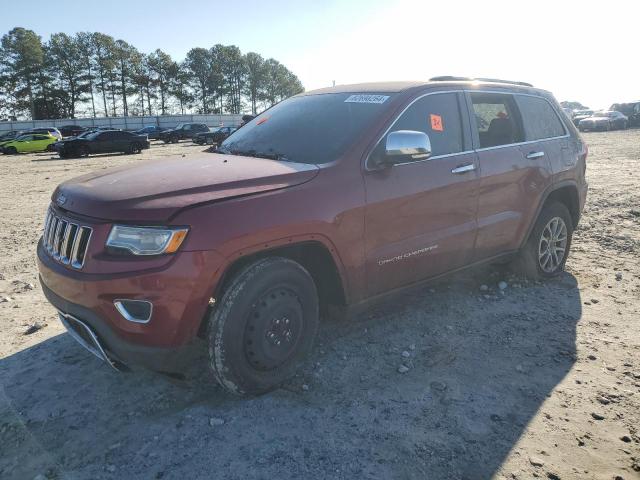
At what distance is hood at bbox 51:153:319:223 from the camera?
251 centimetres

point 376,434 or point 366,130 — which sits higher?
point 366,130

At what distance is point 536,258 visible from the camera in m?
4.71

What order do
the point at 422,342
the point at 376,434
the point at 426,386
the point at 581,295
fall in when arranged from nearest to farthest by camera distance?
the point at 376,434 < the point at 426,386 < the point at 422,342 < the point at 581,295

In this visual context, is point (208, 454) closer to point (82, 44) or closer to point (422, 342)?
point (422, 342)

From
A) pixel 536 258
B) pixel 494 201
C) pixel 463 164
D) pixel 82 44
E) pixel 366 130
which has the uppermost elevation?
pixel 82 44

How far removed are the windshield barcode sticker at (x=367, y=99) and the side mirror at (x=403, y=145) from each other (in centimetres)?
46

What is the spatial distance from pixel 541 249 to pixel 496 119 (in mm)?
1424

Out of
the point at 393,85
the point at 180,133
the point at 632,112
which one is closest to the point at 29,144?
the point at 180,133

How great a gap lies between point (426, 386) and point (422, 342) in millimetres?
619

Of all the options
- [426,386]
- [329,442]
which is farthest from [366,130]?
[329,442]

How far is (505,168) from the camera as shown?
4102mm

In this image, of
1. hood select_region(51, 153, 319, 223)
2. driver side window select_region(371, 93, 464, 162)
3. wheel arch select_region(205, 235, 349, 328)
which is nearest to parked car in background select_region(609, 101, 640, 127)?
driver side window select_region(371, 93, 464, 162)

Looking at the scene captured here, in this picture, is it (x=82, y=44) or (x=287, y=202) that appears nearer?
(x=287, y=202)

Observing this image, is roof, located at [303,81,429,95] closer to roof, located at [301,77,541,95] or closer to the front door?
roof, located at [301,77,541,95]
